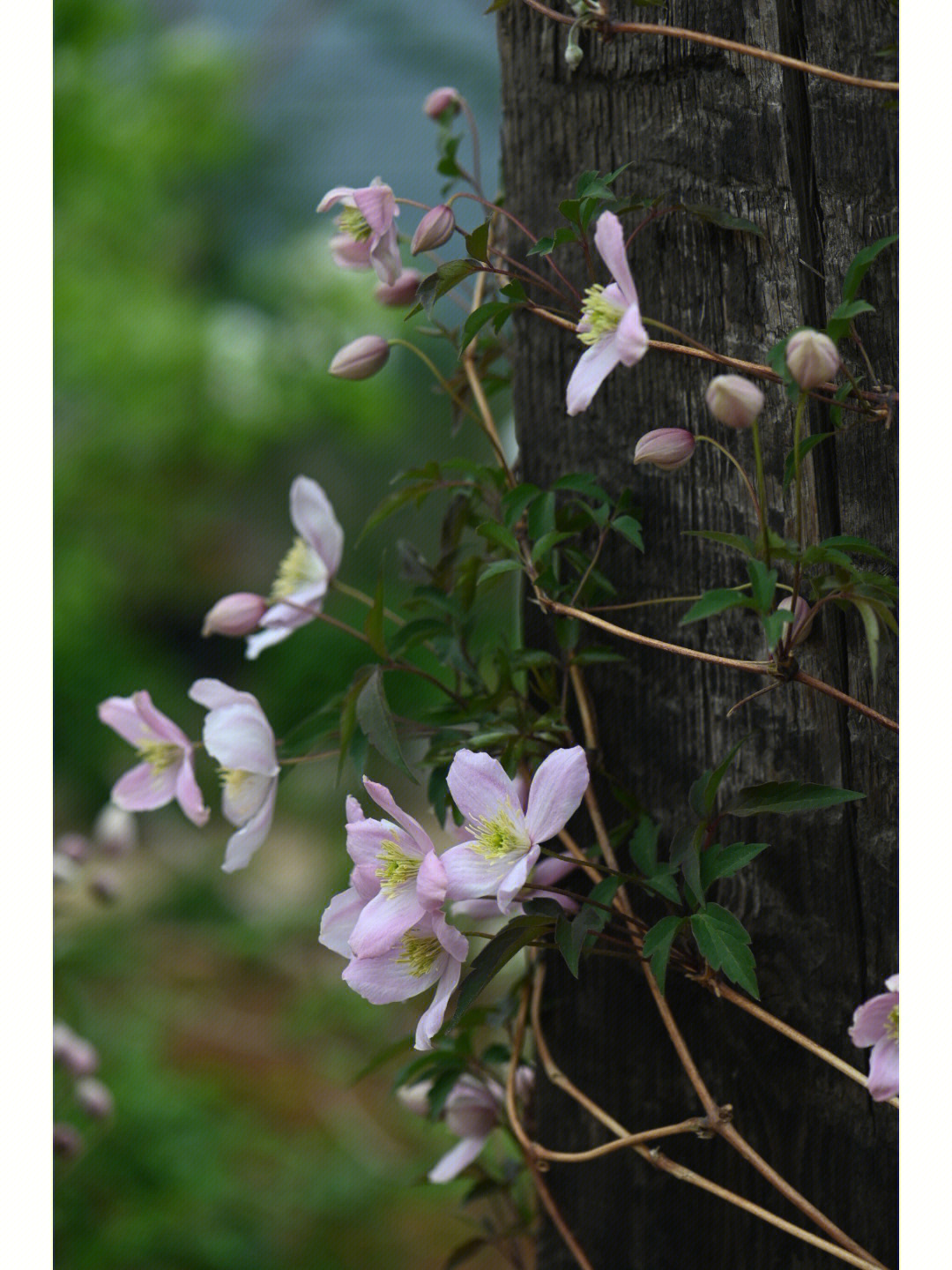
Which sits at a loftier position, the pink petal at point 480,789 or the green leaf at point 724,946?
the pink petal at point 480,789

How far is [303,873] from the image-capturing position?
3480mm

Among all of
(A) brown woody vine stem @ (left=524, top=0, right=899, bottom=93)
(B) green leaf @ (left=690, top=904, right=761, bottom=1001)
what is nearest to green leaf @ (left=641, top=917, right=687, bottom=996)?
(B) green leaf @ (left=690, top=904, right=761, bottom=1001)

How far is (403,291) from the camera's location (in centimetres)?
63

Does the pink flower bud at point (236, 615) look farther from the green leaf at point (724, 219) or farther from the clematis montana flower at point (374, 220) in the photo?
the green leaf at point (724, 219)

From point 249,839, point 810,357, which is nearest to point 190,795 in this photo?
point 249,839

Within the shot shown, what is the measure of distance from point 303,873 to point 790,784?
3.14m

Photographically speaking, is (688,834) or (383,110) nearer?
(688,834)

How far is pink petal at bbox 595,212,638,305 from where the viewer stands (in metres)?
0.44

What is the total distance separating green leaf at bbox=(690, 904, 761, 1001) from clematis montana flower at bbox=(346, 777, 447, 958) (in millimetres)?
106

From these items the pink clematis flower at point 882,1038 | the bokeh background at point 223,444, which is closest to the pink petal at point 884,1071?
the pink clematis flower at point 882,1038

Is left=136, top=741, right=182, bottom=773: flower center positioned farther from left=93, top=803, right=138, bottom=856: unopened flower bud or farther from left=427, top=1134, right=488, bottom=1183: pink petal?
left=93, top=803, right=138, bottom=856: unopened flower bud

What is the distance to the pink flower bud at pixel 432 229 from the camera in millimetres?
542

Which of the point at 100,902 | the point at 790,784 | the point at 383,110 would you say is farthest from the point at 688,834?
the point at 383,110
